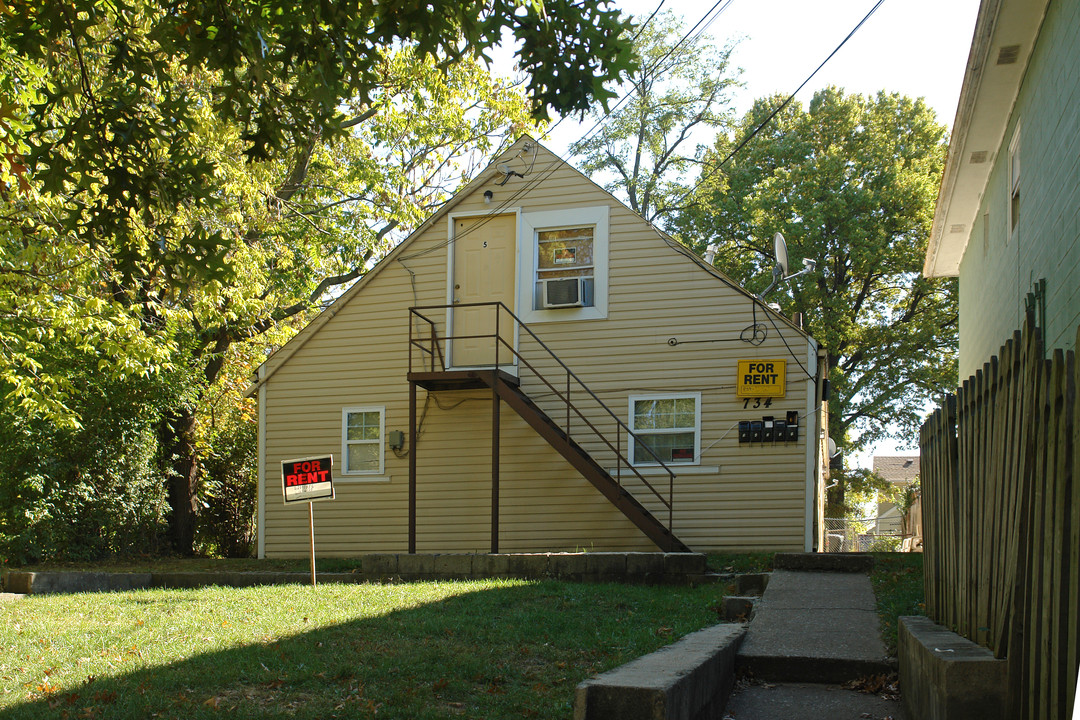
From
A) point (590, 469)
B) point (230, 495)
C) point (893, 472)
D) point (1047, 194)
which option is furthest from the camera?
point (893, 472)

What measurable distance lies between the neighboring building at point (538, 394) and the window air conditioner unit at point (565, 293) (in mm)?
36

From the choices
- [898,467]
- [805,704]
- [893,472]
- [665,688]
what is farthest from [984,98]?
[898,467]

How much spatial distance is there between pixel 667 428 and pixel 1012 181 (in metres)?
6.92

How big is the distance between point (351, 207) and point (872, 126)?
1833 centimetres

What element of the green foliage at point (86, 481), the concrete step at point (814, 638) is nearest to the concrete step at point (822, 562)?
the concrete step at point (814, 638)

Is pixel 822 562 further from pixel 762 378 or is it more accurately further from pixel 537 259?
pixel 537 259

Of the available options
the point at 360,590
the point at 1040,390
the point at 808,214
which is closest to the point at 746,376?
the point at 360,590

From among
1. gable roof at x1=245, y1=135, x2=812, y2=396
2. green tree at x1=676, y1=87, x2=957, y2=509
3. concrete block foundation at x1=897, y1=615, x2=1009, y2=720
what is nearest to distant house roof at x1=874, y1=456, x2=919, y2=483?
green tree at x1=676, y1=87, x2=957, y2=509

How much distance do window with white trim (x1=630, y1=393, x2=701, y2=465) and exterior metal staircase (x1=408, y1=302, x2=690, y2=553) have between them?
188mm

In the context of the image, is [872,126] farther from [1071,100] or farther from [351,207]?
[1071,100]

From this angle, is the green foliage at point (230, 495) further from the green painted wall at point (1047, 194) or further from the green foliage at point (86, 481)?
the green painted wall at point (1047, 194)

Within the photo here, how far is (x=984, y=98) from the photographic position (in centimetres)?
1011

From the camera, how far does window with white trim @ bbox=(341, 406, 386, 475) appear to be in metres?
17.2

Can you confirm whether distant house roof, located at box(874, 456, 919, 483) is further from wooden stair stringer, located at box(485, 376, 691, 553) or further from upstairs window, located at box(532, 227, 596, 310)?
wooden stair stringer, located at box(485, 376, 691, 553)
